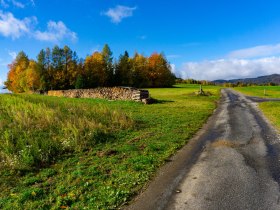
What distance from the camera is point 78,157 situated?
10.6 meters

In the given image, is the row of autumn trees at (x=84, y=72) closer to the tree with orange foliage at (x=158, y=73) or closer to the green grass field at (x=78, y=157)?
the tree with orange foliage at (x=158, y=73)

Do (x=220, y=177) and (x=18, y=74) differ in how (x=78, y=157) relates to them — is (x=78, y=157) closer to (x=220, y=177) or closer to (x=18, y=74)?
(x=220, y=177)

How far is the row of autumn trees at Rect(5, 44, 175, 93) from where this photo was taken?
225 feet

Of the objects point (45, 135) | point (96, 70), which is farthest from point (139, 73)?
point (45, 135)

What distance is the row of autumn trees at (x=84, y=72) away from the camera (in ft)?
225

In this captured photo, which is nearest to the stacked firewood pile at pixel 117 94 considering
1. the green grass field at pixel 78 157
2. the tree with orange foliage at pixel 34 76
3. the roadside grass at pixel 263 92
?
the green grass field at pixel 78 157

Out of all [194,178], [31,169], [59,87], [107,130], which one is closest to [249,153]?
[194,178]

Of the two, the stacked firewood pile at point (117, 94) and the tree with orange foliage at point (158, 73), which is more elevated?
the tree with orange foliage at point (158, 73)

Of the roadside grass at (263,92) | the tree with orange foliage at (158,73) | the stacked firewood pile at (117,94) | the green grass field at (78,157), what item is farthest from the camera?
the tree with orange foliage at (158,73)

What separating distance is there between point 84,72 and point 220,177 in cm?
6776

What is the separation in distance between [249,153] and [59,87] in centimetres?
6457

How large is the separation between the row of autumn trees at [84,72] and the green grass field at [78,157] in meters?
52.1

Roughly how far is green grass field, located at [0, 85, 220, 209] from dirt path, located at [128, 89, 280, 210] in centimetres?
60

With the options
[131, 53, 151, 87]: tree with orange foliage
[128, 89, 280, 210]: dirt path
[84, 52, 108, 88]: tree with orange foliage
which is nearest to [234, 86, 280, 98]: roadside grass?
[131, 53, 151, 87]: tree with orange foliage
